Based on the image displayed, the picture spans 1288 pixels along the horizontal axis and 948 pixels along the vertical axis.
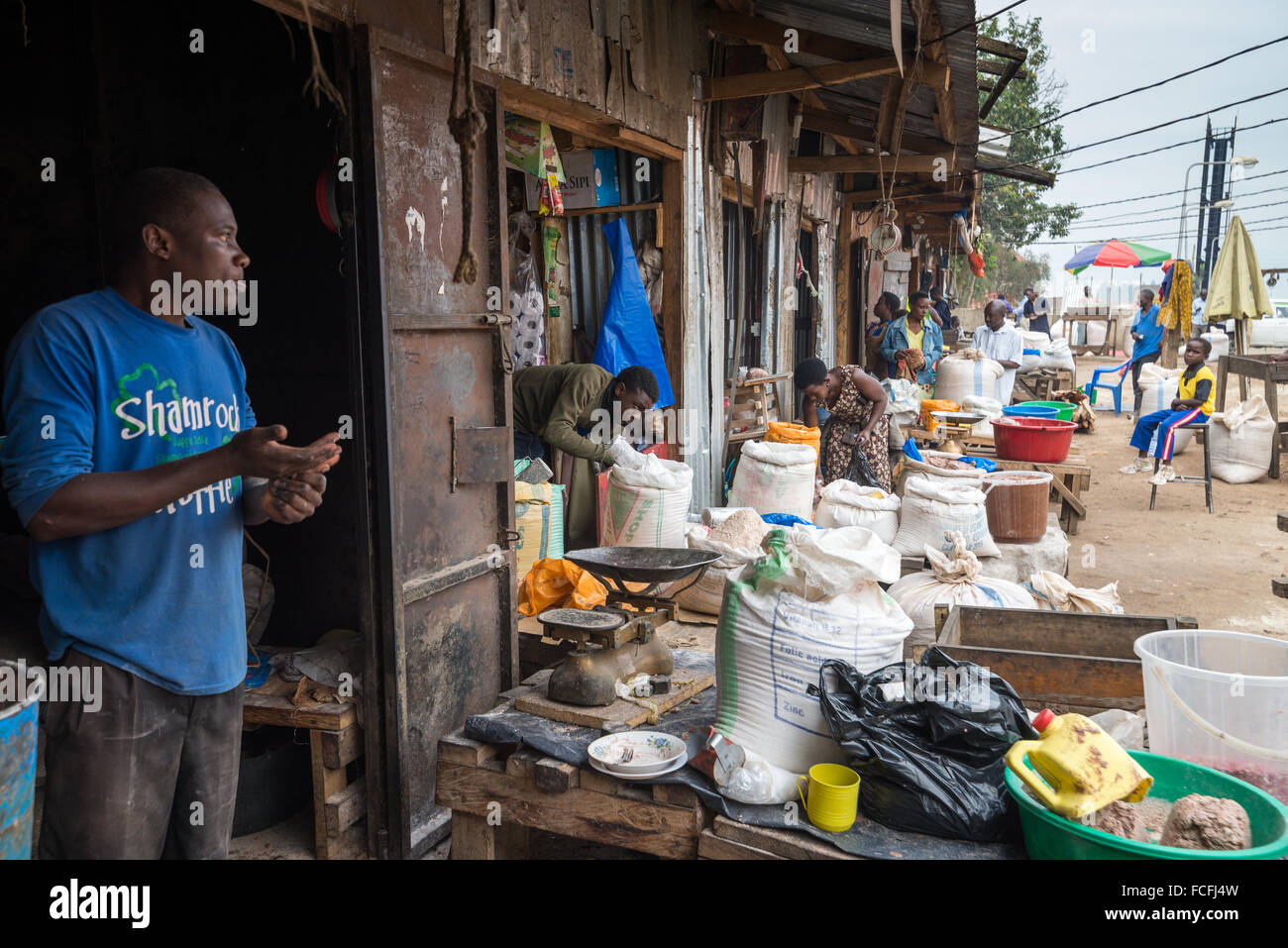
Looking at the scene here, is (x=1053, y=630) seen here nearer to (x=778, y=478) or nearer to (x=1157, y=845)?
(x=1157, y=845)

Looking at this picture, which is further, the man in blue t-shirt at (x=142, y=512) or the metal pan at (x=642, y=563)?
the metal pan at (x=642, y=563)

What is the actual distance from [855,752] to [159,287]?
6.62ft

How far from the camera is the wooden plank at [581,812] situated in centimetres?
243

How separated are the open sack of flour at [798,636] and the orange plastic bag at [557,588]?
1.68 m

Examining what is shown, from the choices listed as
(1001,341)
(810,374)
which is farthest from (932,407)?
(1001,341)

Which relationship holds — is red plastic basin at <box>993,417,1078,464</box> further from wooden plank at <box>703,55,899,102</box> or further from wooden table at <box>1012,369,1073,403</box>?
wooden table at <box>1012,369,1073,403</box>

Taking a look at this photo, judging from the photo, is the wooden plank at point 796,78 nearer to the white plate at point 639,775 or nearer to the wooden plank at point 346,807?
the white plate at point 639,775

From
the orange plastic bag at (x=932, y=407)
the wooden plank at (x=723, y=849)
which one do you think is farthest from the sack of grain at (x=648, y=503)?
the orange plastic bag at (x=932, y=407)

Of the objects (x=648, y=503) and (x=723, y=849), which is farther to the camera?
(x=648, y=503)

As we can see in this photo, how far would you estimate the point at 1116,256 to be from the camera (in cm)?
2498

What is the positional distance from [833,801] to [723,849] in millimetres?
340

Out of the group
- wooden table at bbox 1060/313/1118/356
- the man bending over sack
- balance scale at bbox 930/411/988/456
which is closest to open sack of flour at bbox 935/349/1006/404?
balance scale at bbox 930/411/988/456

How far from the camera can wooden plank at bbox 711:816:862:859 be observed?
219 centimetres
